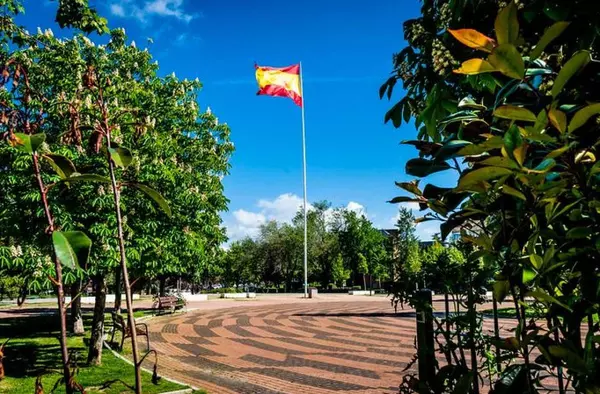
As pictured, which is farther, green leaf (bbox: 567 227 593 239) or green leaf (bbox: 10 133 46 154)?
green leaf (bbox: 567 227 593 239)

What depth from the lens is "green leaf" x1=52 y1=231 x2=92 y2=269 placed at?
2.28 feet

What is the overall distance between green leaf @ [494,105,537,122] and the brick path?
7.19 meters

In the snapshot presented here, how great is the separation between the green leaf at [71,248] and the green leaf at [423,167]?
82 cm

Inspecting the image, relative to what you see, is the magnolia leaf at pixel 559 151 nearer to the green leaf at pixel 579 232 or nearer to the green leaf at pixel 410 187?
the green leaf at pixel 579 232

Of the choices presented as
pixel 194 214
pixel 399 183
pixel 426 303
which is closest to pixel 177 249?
pixel 194 214

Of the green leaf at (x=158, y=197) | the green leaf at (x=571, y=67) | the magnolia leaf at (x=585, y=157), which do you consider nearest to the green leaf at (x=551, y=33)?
the green leaf at (x=571, y=67)

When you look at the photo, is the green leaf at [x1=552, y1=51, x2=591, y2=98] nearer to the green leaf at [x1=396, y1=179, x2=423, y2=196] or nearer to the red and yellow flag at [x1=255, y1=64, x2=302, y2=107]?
the green leaf at [x1=396, y1=179, x2=423, y2=196]

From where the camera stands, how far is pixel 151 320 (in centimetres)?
2066

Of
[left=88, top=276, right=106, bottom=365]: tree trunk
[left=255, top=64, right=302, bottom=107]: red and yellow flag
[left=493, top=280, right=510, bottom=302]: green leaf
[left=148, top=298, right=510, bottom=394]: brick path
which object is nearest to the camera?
[left=493, top=280, right=510, bottom=302]: green leaf

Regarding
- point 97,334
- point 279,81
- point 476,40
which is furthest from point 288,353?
point 279,81

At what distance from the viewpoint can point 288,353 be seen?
11.9m

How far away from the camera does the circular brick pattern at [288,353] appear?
28.3 ft

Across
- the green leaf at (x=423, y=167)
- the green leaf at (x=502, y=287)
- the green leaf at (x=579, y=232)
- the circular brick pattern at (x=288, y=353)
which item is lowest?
the circular brick pattern at (x=288, y=353)

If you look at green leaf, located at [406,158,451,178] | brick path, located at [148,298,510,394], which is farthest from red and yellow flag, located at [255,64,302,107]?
green leaf, located at [406,158,451,178]
